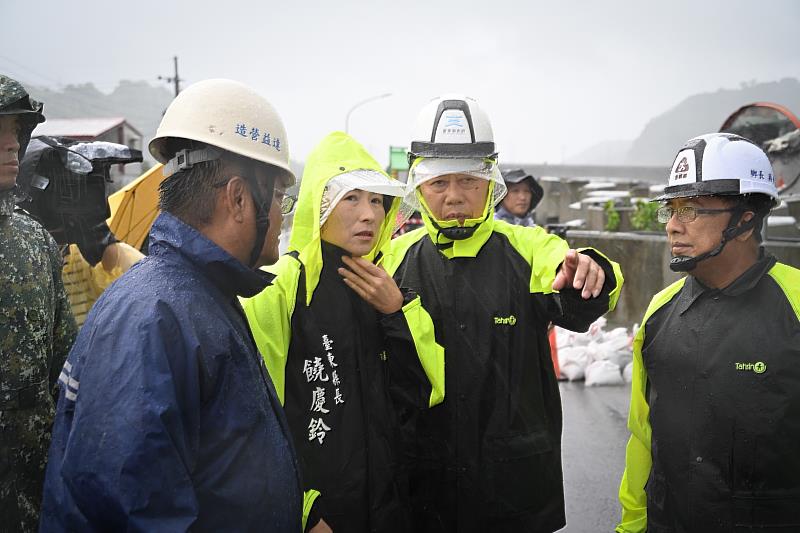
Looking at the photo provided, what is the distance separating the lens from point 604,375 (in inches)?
281

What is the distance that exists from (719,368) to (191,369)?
201 cm

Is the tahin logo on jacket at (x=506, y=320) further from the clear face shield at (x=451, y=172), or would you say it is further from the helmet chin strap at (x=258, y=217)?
the helmet chin strap at (x=258, y=217)

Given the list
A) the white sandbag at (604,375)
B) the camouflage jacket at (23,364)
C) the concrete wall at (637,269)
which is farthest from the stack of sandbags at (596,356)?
the camouflage jacket at (23,364)

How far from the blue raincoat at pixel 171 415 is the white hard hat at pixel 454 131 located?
1.52m

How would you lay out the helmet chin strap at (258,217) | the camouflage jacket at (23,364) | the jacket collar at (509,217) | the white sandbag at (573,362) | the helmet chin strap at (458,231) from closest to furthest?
the helmet chin strap at (258,217), the camouflage jacket at (23,364), the helmet chin strap at (458,231), the jacket collar at (509,217), the white sandbag at (573,362)

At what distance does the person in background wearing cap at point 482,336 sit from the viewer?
2.57 m

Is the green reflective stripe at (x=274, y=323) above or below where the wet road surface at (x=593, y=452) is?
above

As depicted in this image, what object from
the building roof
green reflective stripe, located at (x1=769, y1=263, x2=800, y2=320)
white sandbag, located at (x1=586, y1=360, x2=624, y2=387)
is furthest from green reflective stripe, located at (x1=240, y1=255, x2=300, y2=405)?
white sandbag, located at (x1=586, y1=360, x2=624, y2=387)

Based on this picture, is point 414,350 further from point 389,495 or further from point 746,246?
point 746,246

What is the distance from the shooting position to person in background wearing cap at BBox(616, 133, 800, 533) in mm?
2197

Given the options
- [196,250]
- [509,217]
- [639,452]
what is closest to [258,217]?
[196,250]

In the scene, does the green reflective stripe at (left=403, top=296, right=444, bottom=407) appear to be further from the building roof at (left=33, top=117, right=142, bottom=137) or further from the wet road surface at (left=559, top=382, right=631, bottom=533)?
the building roof at (left=33, top=117, right=142, bottom=137)

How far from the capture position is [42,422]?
223cm

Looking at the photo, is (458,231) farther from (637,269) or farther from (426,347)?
(637,269)
